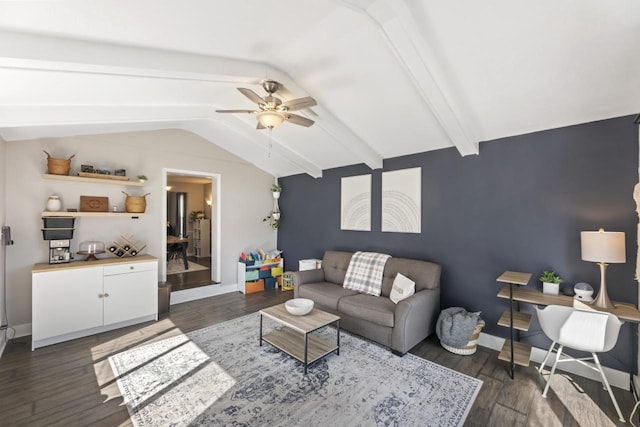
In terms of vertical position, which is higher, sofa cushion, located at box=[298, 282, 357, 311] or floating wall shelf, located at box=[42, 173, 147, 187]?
floating wall shelf, located at box=[42, 173, 147, 187]

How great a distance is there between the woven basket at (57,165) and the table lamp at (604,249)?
5.76 metres

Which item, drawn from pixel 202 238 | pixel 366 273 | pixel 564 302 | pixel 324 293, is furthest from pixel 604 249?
pixel 202 238

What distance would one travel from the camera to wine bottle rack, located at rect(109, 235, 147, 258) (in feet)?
13.0

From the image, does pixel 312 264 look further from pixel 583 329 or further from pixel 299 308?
pixel 583 329

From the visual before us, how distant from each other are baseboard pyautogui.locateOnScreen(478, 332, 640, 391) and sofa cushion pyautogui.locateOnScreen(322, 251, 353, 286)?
196cm

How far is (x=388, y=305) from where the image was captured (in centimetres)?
316

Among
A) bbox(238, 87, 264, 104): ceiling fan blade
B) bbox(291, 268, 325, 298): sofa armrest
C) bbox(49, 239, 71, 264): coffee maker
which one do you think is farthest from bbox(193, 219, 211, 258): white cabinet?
bbox(238, 87, 264, 104): ceiling fan blade

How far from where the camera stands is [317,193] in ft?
17.4

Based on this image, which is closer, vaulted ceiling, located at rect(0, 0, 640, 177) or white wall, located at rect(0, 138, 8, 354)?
vaulted ceiling, located at rect(0, 0, 640, 177)

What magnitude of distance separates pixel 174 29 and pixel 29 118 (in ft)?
6.48

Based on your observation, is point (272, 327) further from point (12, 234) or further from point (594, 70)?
point (594, 70)

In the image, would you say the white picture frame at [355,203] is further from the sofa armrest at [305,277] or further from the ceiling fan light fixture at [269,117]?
the ceiling fan light fixture at [269,117]

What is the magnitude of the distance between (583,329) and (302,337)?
2.51 m

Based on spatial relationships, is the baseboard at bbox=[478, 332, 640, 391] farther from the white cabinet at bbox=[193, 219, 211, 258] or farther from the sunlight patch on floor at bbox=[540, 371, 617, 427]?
the white cabinet at bbox=[193, 219, 211, 258]
